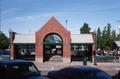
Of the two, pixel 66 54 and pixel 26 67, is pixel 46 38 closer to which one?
pixel 66 54

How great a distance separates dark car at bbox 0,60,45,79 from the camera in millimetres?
12086

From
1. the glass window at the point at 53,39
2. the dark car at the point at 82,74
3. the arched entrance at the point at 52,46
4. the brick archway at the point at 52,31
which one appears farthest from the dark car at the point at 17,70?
the glass window at the point at 53,39

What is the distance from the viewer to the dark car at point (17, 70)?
12086mm

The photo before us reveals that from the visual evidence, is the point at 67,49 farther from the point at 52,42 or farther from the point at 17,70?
the point at 17,70

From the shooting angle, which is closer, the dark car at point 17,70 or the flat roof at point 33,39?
the dark car at point 17,70

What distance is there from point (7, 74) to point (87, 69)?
4219 millimetres

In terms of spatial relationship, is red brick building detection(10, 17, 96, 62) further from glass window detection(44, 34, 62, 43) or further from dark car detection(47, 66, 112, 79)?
dark car detection(47, 66, 112, 79)

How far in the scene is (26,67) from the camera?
12.7m

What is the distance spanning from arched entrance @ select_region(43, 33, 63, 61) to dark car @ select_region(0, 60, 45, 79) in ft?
137

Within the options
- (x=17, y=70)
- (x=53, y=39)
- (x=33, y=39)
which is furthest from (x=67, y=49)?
(x=17, y=70)

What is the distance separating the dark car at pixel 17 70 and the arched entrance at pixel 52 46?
41.7 meters

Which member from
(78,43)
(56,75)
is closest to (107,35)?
(78,43)

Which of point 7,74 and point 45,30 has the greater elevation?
point 45,30

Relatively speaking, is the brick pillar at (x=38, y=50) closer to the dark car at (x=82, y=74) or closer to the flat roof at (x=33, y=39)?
the flat roof at (x=33, y=39)
